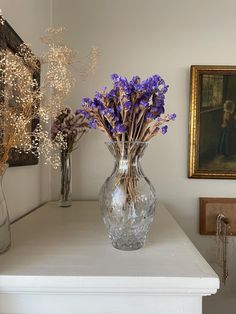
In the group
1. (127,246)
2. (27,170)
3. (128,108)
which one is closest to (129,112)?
(128,108)

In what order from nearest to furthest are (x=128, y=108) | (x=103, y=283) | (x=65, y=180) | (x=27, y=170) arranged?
(x=103, y=283)
(x=128, y=108)
(x=27, y=170)
(x=65, y=180)

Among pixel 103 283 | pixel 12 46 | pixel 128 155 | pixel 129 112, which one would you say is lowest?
pixel 103 283

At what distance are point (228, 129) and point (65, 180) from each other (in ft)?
2.96

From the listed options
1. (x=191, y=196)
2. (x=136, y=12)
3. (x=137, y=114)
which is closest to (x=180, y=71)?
(x=136, y=12)

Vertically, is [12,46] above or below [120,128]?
above

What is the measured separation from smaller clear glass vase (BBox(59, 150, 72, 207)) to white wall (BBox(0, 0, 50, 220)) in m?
0.11

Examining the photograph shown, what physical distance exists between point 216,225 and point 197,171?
1.01 feet

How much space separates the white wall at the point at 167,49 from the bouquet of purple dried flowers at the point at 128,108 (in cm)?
87

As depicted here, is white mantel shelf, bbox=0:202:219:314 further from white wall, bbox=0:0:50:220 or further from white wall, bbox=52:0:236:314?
white wall, bbox=52:0:236:314

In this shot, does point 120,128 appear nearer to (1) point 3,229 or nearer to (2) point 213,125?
(1) point 3,229

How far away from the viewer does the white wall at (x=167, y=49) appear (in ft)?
5.28

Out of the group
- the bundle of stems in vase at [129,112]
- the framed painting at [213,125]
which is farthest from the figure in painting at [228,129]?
the bundle of stems in vase at [129,112]

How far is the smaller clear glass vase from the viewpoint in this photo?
4.74 ft

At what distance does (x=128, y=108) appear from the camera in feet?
2.36
